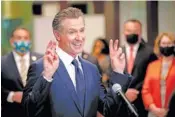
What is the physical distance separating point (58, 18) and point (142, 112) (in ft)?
2.62

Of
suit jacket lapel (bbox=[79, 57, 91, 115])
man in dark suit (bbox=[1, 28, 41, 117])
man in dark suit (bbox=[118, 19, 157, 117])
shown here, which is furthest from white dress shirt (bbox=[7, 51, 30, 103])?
suit jacket lapel (bbox=[79, 57, 91, 115])

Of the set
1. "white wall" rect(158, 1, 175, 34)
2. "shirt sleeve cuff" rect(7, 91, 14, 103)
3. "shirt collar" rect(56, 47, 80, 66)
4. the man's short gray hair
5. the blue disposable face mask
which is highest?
the man's short gray hair

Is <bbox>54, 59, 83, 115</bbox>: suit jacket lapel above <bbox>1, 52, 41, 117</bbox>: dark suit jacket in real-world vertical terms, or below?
above

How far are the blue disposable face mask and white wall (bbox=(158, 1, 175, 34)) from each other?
2.02ft

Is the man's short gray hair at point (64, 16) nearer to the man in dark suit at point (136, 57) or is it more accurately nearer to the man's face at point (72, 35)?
→ the man's face at point (72, 35)

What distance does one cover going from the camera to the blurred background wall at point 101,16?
2.04 meters

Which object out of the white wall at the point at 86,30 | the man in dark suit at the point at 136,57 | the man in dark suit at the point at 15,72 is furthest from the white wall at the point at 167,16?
the man in dark suit at the point at 15,72

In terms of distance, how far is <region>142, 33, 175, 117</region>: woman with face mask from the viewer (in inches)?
81.6

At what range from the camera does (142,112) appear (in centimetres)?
208

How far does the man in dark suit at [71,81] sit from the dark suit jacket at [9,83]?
22.8 inches

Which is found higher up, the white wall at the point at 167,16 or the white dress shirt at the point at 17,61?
the white wall at the point at 167,16

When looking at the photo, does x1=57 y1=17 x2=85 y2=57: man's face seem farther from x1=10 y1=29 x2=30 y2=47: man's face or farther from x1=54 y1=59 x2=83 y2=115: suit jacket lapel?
x1=10 y1=29 x2=30 y2=47: man's face

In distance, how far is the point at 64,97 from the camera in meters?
1.47

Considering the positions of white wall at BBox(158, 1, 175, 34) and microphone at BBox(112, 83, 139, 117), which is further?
white wall at BBox(158, 1, 175, 34)
